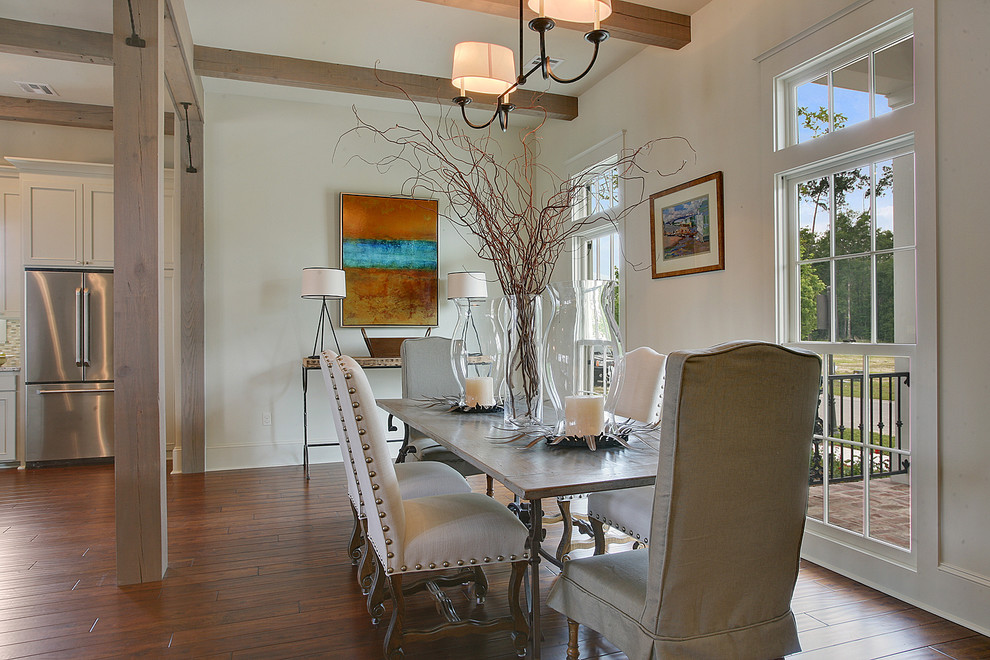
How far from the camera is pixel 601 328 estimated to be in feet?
6.68

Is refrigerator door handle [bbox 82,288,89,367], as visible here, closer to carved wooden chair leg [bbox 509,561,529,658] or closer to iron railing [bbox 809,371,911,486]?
carved wooden chair leg [bbox 509,561,529,658]

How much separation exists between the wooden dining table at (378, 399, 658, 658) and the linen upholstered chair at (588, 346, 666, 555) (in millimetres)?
288

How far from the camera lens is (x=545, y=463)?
73.1 inches

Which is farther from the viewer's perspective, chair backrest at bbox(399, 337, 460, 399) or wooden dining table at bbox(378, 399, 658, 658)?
chair backrest at bbox(399, 337, 460, 399)

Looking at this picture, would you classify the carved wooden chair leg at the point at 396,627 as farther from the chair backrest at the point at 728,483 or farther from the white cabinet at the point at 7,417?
the white cabinet at the point at 7,417

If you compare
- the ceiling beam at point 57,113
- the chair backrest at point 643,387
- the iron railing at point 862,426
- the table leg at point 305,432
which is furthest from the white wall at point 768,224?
the ceiling beam at point 57,113

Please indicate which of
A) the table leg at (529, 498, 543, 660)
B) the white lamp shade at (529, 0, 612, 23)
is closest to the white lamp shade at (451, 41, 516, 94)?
the white lamp shade at (529, 0, 612, 23)

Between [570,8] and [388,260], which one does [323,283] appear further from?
[570,8]

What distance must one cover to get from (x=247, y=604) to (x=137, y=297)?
4.64 feet

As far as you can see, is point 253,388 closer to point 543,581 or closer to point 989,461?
point 543,581

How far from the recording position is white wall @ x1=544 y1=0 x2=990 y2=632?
2.36m

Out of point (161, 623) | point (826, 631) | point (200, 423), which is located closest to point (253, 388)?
point (200, 423)

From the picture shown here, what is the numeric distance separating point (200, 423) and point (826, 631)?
456cm

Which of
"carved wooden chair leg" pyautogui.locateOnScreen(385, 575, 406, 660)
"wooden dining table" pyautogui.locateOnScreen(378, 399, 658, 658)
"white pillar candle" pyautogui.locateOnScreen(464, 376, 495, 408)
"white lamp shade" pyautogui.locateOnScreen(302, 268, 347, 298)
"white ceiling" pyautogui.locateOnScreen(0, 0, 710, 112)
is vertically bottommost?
"carved wooden chair leg" pyautogui.locateOnScreen(385, 575, 406, 660)
